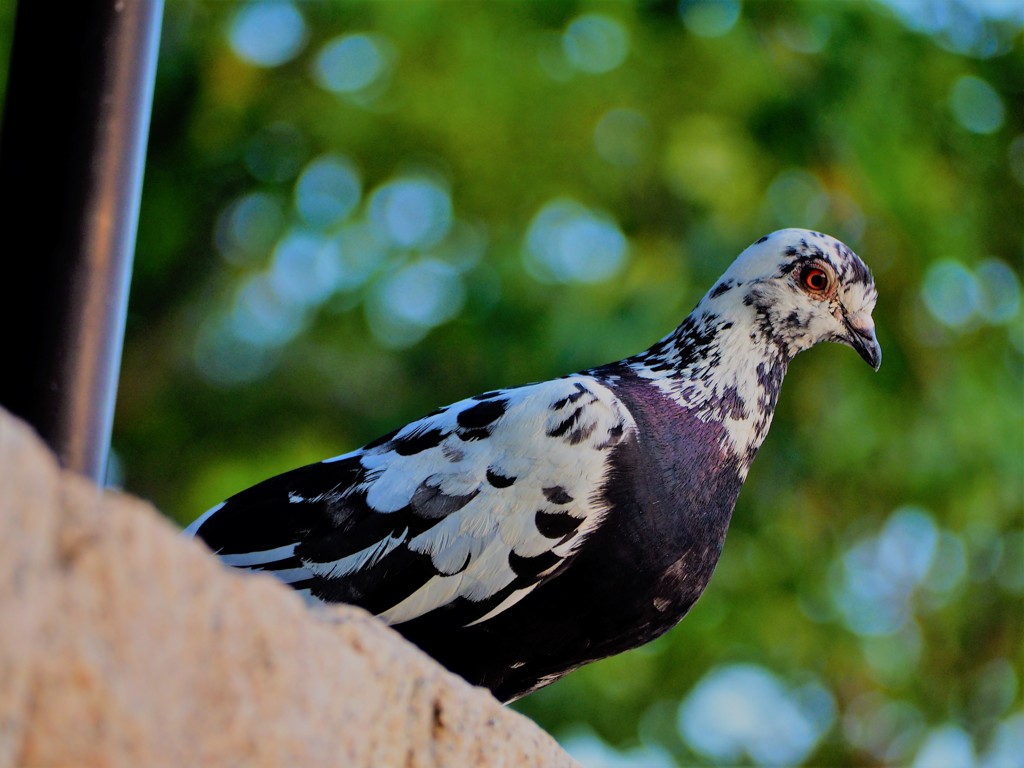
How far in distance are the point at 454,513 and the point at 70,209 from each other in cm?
121

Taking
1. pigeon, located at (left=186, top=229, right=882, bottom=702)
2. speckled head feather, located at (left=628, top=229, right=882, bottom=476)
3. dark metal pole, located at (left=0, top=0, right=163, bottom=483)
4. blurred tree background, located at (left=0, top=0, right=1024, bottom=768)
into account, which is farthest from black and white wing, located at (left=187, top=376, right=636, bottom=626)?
→ blurred tree background, located at (left=0, top=0, right=1024, bottom=768)

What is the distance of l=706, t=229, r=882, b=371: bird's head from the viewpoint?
3359 millimetres

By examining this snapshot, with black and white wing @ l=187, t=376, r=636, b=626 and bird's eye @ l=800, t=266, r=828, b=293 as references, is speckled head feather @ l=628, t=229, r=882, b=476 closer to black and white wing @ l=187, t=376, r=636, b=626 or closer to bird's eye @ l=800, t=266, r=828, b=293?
bird's eye @ l=800, t=266, r=828, b=293

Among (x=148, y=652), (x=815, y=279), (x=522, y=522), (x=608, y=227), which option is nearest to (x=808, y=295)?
(x=815, y=279)

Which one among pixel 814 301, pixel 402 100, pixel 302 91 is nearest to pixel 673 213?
pixel 402 100

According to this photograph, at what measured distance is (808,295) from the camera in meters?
3.36

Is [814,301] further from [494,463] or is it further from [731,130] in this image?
[731,130]

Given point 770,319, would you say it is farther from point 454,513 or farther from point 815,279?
point 454,513

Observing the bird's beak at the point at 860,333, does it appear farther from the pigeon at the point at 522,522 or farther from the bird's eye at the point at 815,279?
the pigeon at the point at 522,522

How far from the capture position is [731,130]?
8.21 m

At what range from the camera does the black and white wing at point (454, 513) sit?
2.81 meters

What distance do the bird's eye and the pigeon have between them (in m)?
0.39

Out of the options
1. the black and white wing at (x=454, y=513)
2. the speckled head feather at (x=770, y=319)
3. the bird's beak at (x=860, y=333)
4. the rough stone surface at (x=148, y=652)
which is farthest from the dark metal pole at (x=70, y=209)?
the bird's beak at (x=860, y=333)

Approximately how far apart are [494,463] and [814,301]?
40.1 inches
